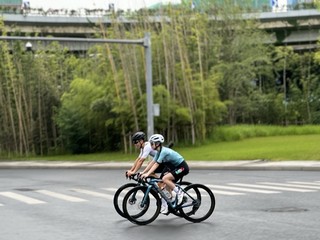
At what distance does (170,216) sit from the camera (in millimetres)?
12766

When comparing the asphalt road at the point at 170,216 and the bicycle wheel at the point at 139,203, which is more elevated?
the bicycle wheel at the point at 139,203

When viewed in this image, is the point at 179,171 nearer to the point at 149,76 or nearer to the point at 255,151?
the point at 149,76

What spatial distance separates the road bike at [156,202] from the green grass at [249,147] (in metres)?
17.0

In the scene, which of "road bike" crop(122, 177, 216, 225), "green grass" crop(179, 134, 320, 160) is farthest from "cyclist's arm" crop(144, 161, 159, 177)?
"green grass" crop(179, 134, 320, 160)

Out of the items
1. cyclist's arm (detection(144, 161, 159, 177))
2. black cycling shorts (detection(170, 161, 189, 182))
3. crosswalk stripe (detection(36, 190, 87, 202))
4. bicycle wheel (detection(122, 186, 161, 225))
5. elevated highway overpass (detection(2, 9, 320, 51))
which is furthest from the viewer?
elevated highway overpass (detection(2, 9, 320, 51))

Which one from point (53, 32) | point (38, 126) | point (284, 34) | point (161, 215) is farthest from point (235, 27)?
point (161, 215)

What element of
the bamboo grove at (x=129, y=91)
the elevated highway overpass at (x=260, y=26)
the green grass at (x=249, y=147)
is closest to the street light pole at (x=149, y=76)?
the green grass at (x=249, y=147)

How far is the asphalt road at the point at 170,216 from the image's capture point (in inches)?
412

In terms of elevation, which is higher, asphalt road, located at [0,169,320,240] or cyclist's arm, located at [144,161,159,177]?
cyclist's arm, located at [144,161,159,177]

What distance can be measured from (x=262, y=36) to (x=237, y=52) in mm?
3437

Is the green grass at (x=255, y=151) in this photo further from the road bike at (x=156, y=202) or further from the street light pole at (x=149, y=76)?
the road bike at (x=156, y=202)

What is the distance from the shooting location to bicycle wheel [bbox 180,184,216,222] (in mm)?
12086

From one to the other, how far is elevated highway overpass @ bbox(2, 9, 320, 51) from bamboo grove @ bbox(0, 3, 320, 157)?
18.6ft

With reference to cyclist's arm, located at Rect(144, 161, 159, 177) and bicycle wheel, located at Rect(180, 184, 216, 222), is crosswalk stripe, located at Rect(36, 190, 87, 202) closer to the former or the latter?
bicycle wheel, located at Rect(180, 184, 216, 222)
